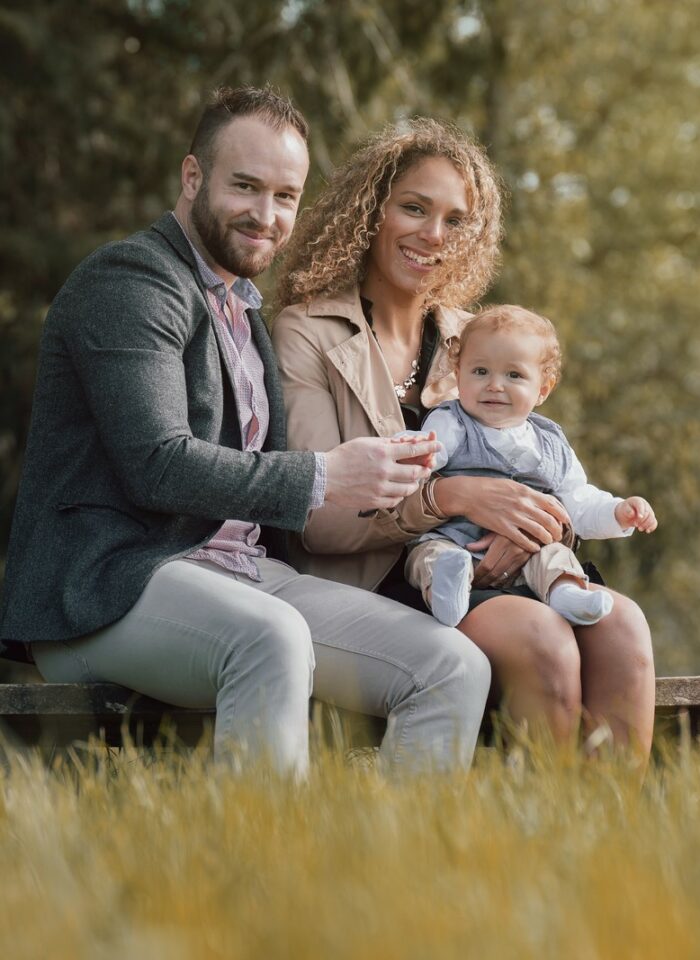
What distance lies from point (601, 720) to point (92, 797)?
126 centimetres

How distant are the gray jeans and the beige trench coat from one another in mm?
221

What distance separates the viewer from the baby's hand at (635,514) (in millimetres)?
3699

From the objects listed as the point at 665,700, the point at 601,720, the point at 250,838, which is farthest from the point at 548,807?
the point at 665,700

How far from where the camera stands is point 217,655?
10.2ft

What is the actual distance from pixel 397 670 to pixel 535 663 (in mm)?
303

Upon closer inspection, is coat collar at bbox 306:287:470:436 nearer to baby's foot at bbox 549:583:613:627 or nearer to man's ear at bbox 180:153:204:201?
man's ear at bbox 180:153:204:201

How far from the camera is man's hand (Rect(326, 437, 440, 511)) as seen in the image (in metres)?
3.34

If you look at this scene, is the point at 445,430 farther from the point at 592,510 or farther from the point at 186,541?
the point at 186,541

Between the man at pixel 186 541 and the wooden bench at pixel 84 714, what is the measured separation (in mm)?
61

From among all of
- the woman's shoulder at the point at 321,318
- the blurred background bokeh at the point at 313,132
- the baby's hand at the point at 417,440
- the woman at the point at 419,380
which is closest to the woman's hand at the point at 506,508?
the woman at the point at 419,380

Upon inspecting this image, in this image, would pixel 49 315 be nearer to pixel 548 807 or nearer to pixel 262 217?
pixel 262 217

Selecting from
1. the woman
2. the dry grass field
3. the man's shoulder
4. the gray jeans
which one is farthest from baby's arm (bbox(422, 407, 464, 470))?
the dry grass field

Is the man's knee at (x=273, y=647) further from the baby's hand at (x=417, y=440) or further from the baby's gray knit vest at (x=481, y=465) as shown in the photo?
the baby's gray knit vest at (x=481, y=465)

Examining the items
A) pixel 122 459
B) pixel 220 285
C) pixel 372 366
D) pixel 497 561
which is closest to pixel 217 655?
pixel 122 459
